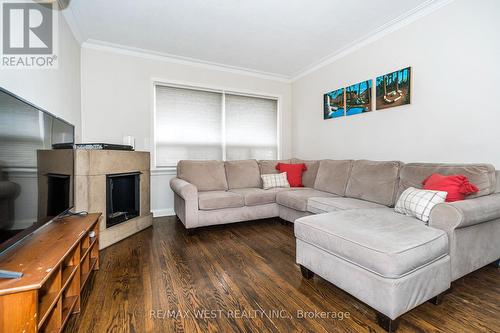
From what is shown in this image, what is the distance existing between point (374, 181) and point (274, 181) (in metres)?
1.43

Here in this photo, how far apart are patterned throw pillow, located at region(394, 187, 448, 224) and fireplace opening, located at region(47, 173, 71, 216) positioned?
8.44 feet

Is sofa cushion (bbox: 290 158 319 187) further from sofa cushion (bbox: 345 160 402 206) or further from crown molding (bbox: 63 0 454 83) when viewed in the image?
crown molding (bbox: 63 0 454 83)

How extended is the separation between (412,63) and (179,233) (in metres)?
3.41

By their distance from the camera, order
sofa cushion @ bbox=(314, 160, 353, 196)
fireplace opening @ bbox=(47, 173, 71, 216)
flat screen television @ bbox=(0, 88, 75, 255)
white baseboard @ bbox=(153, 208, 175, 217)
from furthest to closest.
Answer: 1. white baseboard @ bbox=(153, 208, 175, 217)
2. sofa cushion @ bbox=(314, 160, 353, 196)
3. fireplace opening @ bbox=(47, 173, 71, 216)
4. flat screen television @ bbox=(0, 88, 75, 255)

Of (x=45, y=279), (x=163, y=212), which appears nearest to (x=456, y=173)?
(x=45, y=279)

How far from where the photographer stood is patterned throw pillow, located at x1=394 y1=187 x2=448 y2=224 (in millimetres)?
1763

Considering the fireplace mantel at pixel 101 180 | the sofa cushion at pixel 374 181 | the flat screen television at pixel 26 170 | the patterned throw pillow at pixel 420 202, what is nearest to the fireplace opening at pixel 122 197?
the fireplace mantel at pixel 101 180

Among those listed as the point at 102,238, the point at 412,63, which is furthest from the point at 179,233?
the point at 412,63

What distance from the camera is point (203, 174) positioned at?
3.52 m

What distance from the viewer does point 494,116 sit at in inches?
82.5

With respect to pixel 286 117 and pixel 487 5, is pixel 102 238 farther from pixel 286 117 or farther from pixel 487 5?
pixel 487 5

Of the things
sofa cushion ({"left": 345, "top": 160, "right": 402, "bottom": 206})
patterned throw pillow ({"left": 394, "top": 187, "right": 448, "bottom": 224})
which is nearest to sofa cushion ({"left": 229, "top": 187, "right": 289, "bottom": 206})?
sofa cushion ({"left": 345, "top": 160, "right": 402, "bottom": 206})

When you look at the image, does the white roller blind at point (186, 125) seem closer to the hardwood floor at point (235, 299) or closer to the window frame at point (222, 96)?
the window frame at point (222, 96)

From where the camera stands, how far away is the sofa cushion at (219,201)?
2.93 meters
